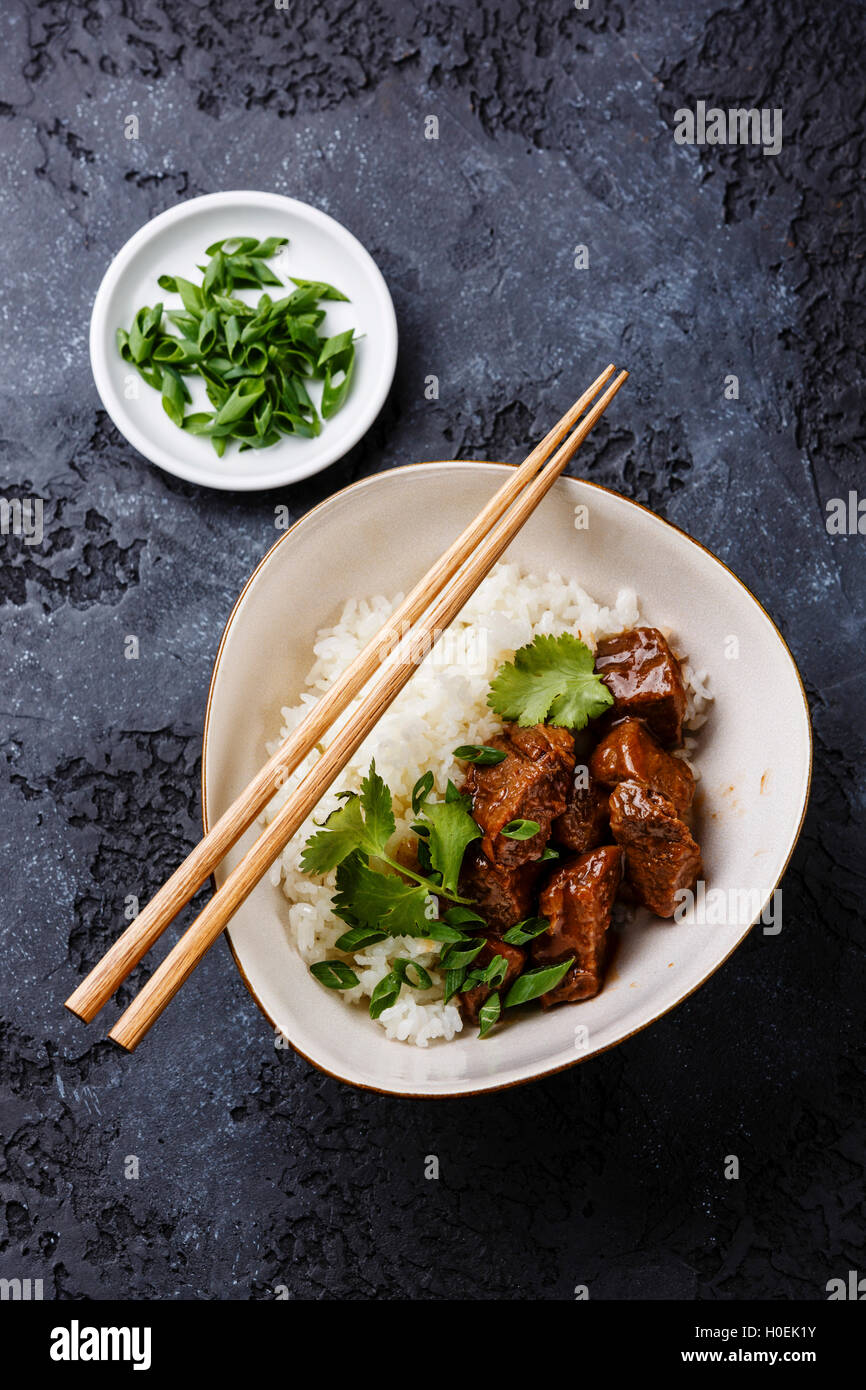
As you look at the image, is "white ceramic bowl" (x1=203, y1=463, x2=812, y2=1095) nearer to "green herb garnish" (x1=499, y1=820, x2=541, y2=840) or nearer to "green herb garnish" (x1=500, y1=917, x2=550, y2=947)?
"green herb garnish" (x1=500, y1=917, x2=550, y2=947)

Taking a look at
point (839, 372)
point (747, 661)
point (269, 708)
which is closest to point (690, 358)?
point (839, 372)

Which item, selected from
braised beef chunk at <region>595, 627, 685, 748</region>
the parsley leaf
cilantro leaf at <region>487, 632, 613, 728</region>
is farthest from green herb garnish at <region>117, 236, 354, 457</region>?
the parsley leaf

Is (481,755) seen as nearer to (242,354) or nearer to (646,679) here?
(646,679)

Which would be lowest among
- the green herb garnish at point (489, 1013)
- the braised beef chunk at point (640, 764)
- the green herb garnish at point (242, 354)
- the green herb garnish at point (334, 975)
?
the green herb garnish at point (489, 1013)

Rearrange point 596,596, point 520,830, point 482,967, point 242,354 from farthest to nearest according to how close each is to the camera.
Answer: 1. point 242,354
2. point 596,596
3. point 482,967
4. point 520,830

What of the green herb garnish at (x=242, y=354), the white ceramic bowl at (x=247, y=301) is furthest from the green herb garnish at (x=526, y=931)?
the green herb garnish at (x=242, y=354)

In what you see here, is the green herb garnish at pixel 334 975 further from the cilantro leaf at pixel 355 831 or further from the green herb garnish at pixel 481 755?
the green herb garnish at pixel 481 755

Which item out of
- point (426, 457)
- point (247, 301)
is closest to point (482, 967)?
point (426, 457)
